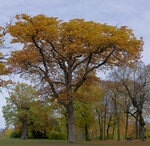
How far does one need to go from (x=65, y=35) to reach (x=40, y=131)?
145 feet

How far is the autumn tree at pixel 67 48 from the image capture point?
73.1 feet

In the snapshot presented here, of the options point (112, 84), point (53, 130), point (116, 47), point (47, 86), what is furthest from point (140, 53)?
point (53, 130)

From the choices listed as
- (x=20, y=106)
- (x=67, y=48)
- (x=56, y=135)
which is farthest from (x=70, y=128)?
(x=56, y=135)

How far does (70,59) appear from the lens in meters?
25.6

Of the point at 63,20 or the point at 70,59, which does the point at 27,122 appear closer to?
the point at 70,59

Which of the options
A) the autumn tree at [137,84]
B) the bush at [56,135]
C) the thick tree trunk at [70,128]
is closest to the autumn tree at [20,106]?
the bush at [56,135]

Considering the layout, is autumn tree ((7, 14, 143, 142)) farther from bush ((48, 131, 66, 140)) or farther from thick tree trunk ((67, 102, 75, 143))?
bush ((48, 131, 66, 140))

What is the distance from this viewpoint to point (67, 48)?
23.5 meters

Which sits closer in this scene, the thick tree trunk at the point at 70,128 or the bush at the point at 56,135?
the thick tree trunk at the point at 70,128

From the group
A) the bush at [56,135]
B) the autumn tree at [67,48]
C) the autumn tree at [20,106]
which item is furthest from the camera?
the bush at [56,135]

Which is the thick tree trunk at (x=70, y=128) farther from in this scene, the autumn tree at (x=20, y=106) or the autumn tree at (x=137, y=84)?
the autumn tree at (x=20, y=106)

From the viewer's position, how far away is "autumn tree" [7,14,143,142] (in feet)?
73.1

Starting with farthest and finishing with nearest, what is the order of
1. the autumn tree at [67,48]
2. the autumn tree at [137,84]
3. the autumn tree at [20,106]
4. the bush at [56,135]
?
the bush at [56,135] < the autumn tree at [20,106] < the autumn tree at [137,84] < the autumn tree at [67,48]

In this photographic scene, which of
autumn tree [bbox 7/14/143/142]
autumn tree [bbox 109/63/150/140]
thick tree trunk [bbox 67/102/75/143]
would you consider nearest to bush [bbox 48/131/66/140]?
autumn tree [bbox 109/63/150/140]
